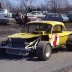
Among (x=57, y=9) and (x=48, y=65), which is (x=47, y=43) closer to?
(x=48, y=65)

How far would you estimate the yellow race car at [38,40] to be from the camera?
12.2 m

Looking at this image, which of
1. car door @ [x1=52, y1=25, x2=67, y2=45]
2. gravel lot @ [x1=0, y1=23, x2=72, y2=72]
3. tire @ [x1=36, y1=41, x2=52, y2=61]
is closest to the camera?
gravel lot @ [x1=0, y1=23, x2=72, y2=72]

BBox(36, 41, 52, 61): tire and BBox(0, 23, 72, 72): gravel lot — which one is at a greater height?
BBox(36, 41, 52, 61): tire

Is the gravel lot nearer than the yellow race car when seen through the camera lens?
Yes

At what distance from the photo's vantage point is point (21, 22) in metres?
37.0

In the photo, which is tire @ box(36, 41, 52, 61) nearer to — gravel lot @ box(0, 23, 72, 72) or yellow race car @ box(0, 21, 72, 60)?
yellow race car @ box(0, 21, 72, 60)

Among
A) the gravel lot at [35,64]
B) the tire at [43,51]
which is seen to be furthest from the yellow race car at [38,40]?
the gravel lot at [35,64]

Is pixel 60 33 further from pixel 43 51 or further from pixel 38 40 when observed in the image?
pixel 43 51

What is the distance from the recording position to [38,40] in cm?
1276

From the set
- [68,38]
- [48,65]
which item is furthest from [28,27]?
[48,65]

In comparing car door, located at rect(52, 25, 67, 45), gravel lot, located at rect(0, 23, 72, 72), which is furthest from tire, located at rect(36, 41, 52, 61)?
car door, located at rect(52, 25, 67, 45)

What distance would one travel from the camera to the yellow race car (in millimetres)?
12172

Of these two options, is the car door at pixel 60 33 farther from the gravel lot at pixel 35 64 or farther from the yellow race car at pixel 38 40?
the gravel lot at pixel 35 64

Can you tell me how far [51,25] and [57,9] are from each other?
63454 mm
